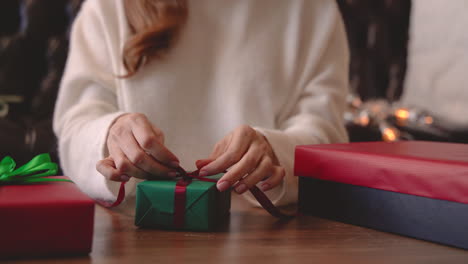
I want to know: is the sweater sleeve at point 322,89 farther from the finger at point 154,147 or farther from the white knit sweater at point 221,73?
the finger at point 154,147

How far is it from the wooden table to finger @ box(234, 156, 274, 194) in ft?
0.14

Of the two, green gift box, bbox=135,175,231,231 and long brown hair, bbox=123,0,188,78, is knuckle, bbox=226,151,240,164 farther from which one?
long brown hair, bbox=123,0,188,78

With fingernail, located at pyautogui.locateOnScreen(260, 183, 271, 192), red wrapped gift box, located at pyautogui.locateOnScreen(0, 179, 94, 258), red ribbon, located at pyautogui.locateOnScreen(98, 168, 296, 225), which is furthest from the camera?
fingernail, located at pyautogui.locateOnScreen(260, 183, 271, 192)

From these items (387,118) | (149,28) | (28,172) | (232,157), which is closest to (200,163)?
(232,157)

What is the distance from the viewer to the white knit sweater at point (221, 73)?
0.84 metres

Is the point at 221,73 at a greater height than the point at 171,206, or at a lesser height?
greater

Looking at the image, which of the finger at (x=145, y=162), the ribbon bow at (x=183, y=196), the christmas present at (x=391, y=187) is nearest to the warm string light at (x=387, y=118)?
the christmas present at (x=391, y=187)

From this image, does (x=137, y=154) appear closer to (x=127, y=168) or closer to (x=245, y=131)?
(x=127, y=168)

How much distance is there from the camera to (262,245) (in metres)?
0.43

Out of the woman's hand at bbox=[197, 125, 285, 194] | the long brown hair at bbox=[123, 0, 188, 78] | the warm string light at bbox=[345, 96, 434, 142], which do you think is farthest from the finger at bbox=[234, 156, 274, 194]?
the warm string light at bbox=[345, 96, 434, 142]

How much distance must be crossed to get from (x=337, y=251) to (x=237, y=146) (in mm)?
189

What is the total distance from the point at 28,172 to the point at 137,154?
0.39 ft

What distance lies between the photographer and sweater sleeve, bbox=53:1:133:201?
0.70 meters

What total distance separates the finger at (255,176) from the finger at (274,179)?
11 mm
